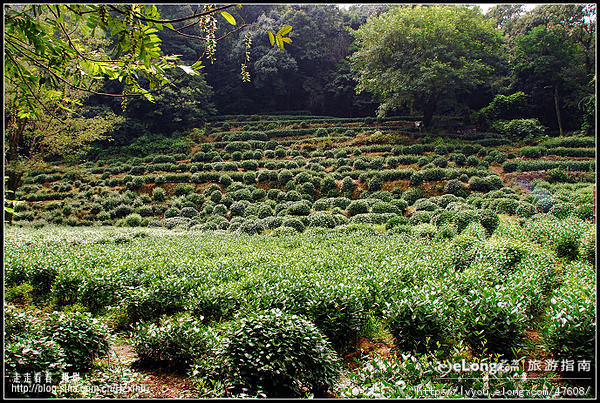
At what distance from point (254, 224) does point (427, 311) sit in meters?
11.7

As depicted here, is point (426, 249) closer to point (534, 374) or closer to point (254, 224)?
point (534, 374)

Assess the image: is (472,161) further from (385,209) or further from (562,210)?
(562,210)

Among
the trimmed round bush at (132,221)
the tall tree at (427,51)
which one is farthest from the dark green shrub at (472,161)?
the trimmed round bush at (132,221)

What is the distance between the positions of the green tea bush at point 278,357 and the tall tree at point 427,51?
23.1 metres

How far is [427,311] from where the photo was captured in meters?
3.55

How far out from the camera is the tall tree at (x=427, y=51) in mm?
23297

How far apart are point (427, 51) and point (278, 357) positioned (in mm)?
25706

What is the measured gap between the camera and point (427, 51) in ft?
77.0

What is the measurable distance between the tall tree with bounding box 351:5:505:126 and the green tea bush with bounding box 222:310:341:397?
23.1m

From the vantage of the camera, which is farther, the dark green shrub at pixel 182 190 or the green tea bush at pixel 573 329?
the dark green shrub at pixel 182 190

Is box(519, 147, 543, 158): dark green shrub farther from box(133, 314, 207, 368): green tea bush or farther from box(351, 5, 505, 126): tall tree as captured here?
box(133, 314, 207, 368): green tea bush

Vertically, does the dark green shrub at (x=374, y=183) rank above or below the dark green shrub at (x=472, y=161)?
below

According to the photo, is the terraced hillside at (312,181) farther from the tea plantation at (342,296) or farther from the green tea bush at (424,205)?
the tea plantation at (342,296)

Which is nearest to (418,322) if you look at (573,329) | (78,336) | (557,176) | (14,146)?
(573,329)
